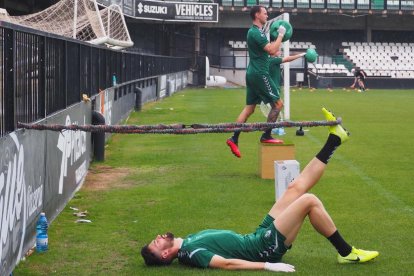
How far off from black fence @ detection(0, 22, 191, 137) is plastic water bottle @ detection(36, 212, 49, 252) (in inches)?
37.8

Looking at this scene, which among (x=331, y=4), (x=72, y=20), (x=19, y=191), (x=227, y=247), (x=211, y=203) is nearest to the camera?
(x=227, y=247)

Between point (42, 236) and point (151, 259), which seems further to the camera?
point (42, 236)

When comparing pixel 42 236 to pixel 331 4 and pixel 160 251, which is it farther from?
pixel 331 4

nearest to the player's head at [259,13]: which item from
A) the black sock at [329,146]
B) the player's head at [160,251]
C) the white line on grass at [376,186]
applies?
the white line on grass at [376,186]

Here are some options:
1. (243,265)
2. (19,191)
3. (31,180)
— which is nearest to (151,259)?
(243,265)

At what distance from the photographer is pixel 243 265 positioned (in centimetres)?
751

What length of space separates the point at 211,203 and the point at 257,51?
3.60m

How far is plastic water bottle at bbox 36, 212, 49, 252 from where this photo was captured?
28.1 ft

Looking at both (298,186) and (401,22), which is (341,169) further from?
(401,22)

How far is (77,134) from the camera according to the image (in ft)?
40.7

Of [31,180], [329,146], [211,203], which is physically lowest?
[211,203]

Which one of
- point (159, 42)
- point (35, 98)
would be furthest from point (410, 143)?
point (159, 42)

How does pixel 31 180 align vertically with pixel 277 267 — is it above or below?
above

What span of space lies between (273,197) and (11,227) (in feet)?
15.8
